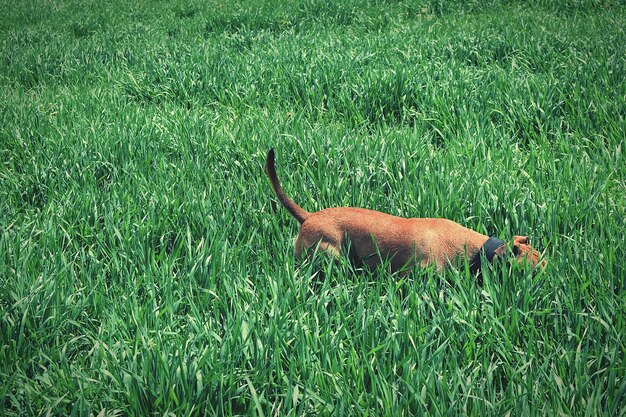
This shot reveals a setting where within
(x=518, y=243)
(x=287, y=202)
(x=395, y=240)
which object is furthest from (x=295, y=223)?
(x=518, y=243)

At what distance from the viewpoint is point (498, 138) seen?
12.7 feet

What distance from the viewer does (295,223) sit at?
2896mm

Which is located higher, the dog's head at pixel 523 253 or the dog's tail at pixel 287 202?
the dog's tail at pixel 287 202

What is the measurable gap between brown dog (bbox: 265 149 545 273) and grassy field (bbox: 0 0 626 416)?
0.32 ft

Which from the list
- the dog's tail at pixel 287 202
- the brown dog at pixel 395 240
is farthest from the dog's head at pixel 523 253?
the dog's tail at pixel 287 202

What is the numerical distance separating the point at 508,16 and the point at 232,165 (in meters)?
5.76

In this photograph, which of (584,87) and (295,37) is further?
(295,37)

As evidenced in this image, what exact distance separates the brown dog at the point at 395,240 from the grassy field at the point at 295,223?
10 cm

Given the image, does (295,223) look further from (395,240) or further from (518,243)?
(518,243)

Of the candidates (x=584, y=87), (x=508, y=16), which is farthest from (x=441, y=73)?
(x=508, y=16)

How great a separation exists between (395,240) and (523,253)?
0.58 meters

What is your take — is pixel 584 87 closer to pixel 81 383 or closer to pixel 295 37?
pixel 295 37

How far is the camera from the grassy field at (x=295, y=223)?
68.4 inches

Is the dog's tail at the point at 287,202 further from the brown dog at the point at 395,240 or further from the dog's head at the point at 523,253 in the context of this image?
the dog's head at the point at 523,253
